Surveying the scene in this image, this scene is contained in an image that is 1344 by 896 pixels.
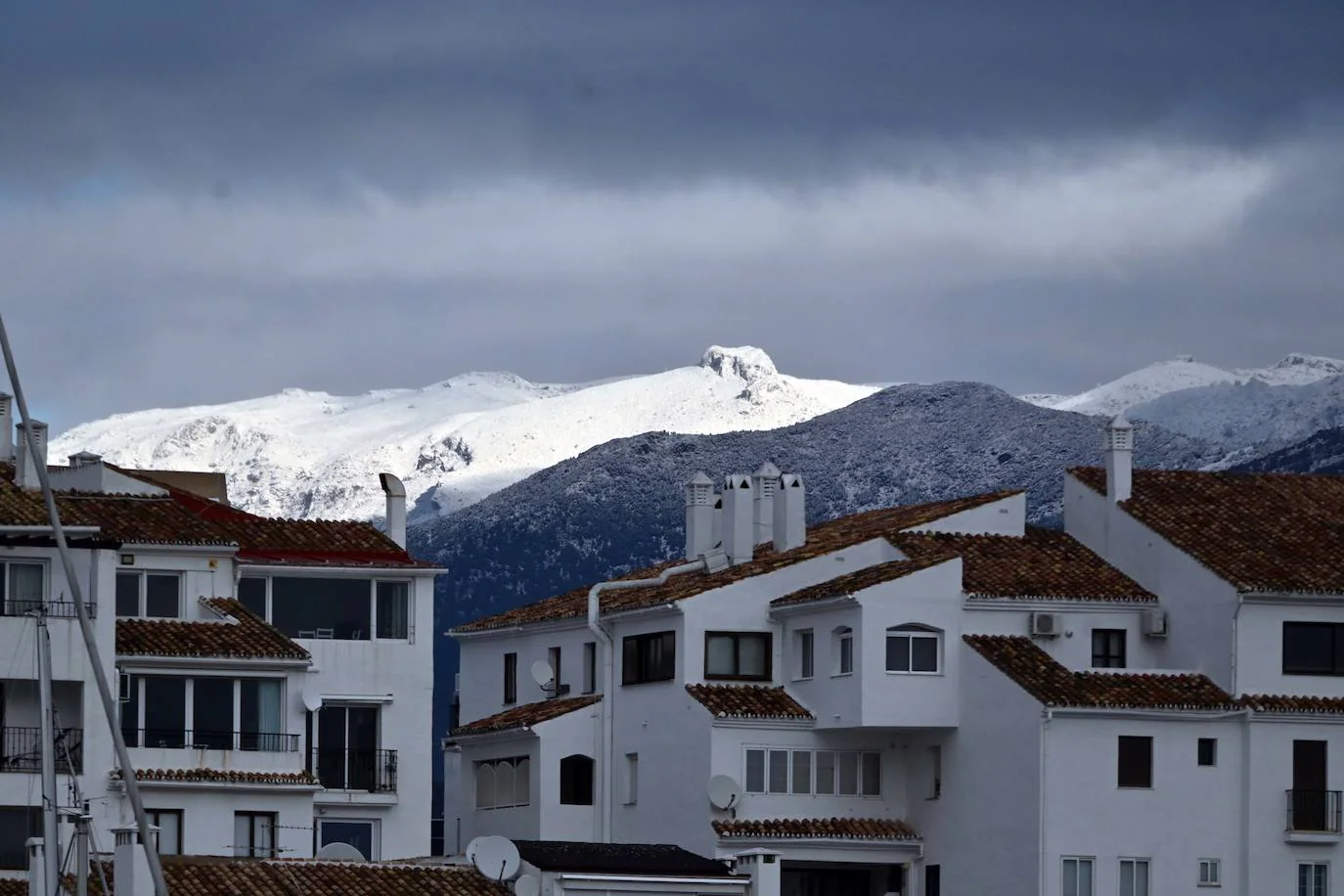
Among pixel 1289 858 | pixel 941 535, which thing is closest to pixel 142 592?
pixel 941 535

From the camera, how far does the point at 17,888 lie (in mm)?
73688

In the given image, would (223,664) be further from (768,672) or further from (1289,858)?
(1289,858)

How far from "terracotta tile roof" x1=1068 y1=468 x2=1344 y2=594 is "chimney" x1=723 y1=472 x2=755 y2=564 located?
9756 millimetres

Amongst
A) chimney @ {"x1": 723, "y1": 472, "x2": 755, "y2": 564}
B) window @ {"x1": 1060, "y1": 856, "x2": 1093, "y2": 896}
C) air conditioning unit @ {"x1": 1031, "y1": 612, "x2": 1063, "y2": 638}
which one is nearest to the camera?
window @ {"x1": 1060, "y1": 856, "x2": 1093, "y2": 896}

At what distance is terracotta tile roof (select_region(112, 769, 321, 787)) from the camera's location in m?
82.6

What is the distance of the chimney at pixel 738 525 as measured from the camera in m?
97.9

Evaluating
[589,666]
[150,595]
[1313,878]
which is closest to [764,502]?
[589,666]

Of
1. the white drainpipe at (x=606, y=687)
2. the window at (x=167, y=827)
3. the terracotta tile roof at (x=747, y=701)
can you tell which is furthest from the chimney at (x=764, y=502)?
the window at (x=167, y=827)

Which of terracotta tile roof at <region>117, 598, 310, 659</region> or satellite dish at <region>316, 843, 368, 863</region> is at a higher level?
terracotta tile roof at <region>117, 598, 310, 659</region>

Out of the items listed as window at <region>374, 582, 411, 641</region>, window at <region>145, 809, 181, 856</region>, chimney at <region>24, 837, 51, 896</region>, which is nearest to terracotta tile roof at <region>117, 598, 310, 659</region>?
window at <region>145, 809, 181, 856</region>

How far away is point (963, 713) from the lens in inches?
3533

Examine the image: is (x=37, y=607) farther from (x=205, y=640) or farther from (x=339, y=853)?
(x=339, y=853)

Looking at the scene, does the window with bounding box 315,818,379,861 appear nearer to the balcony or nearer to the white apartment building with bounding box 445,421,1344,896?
the white apartment building with bounding box 445,421,1344,896

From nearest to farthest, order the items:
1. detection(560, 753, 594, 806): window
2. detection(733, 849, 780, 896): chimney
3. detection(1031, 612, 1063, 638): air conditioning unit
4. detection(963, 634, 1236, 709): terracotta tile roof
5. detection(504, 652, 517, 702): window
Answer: detection(733, 849, 780, 896): chimney < detection(963, 634, 1236, 709): terracotta tile roof < detection(1031, 612, 1063, 638): air conditioning unit < detection(560, 753, 594, 806): window < detection(504, 652, 517, 702): window
